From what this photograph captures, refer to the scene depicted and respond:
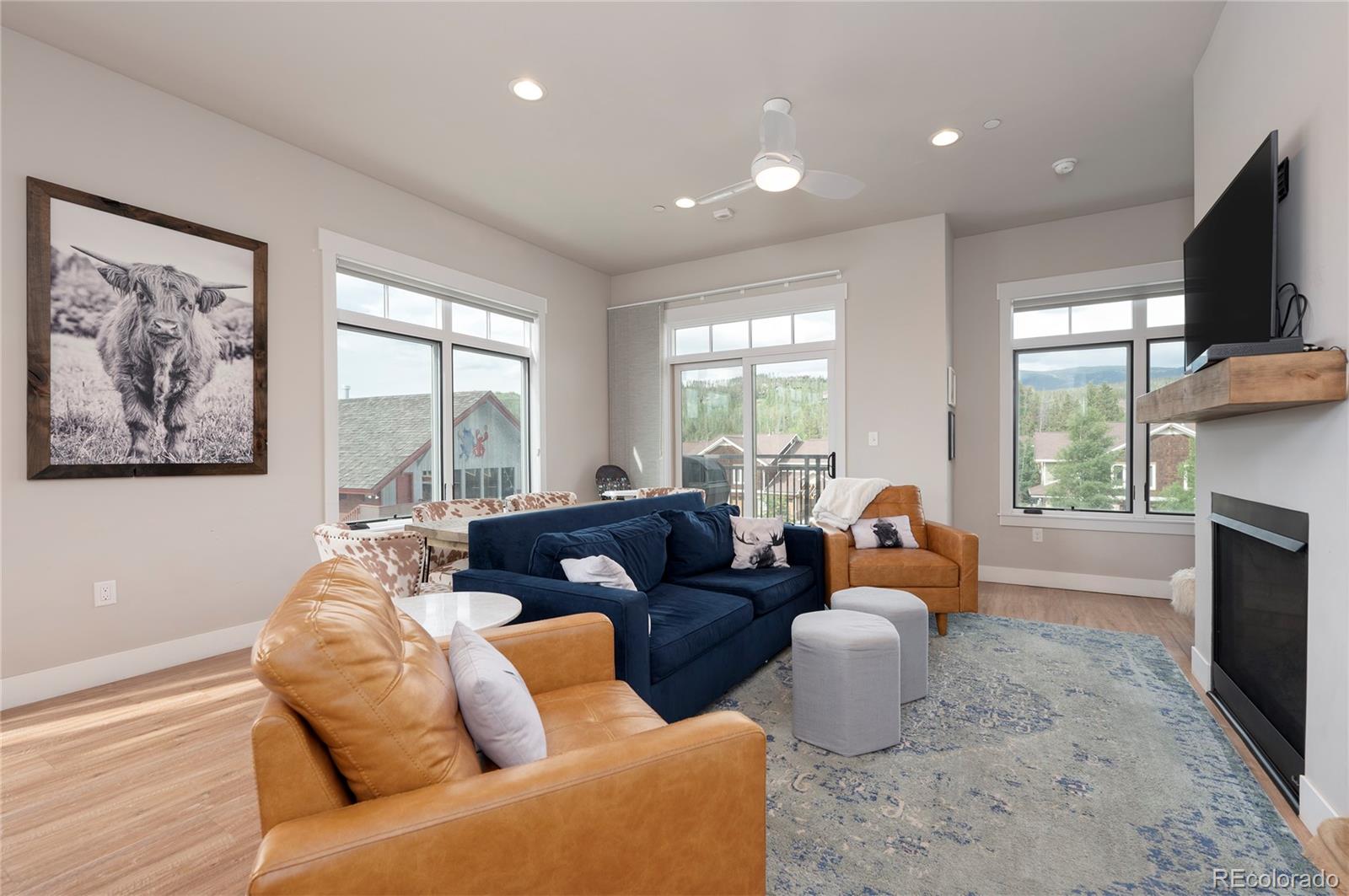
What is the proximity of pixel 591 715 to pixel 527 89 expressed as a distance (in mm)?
3007

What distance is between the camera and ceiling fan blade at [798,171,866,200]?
10.5ft

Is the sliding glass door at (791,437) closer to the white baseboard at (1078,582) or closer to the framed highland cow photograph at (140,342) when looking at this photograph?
the white baseboard at (1078,582)

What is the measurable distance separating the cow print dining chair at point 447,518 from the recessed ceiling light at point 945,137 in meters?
3.53

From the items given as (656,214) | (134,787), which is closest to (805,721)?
(134,787)

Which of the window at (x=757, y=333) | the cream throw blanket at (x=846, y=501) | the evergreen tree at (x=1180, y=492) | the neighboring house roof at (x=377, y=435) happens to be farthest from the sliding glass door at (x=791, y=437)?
the neighboring house roof at (x=377, y=435)

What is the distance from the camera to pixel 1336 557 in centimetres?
169

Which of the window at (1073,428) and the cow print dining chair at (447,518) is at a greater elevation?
the window at (1073,428)

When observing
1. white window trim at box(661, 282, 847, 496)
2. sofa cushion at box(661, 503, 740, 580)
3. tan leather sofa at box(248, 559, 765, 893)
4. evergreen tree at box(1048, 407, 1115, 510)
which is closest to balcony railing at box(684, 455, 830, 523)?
white window trim at box(661, 282, 847, 496)

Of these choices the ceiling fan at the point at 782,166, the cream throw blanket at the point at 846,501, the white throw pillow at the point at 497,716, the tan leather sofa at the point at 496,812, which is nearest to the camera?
the tan leather sofa at the point at 496,812

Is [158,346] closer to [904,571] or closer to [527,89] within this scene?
[527,89]

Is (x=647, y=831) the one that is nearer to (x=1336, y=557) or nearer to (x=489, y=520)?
(x=489, y=520)

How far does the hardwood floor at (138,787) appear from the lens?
1685mm

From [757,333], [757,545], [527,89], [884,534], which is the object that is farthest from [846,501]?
[527,89]

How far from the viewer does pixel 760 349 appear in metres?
5.69
